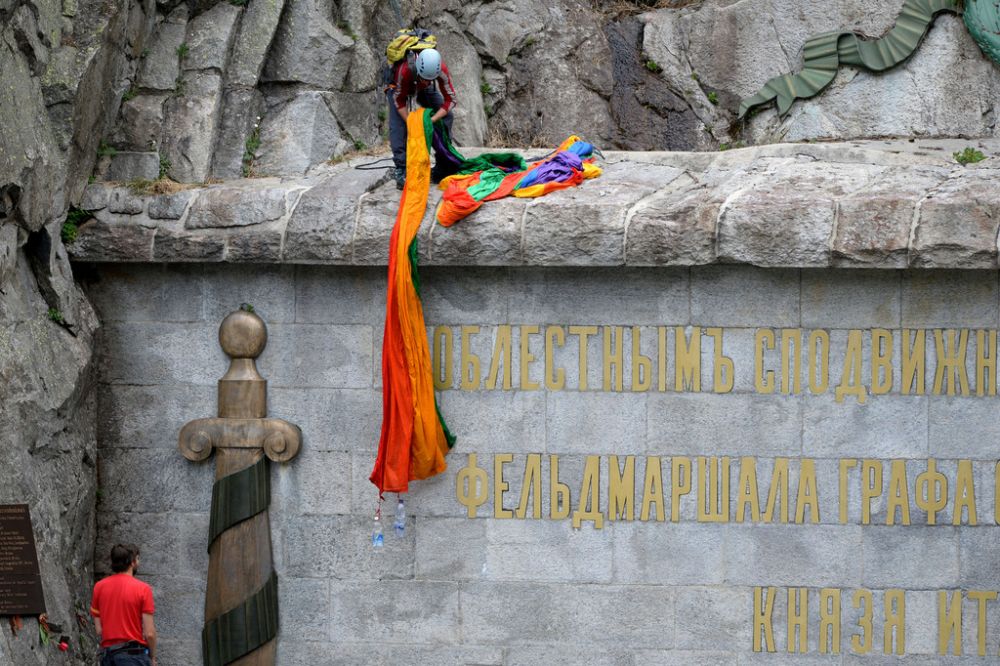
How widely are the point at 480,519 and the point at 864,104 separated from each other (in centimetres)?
450

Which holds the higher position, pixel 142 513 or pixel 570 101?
pixel 570 101

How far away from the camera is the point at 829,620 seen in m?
8.85

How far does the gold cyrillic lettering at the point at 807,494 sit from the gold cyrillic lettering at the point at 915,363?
2.47 ft

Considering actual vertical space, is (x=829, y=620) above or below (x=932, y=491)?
below

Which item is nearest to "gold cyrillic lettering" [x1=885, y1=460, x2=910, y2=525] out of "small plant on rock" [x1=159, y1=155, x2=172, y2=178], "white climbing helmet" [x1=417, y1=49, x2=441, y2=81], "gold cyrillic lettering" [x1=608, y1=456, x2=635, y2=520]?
"gold cyrillic lettering" [x1=608, y1=456, x2=635, y2=520]

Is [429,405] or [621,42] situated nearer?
[429,405]

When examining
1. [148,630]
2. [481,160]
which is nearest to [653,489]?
[481,160]

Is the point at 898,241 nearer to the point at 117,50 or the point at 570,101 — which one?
the point at 570,101

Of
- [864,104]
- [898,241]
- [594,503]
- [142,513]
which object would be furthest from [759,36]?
[142,513]

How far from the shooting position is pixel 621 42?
11539mm

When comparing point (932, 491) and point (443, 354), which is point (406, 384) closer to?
point (443, 354)

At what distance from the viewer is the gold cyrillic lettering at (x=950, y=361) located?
877cm

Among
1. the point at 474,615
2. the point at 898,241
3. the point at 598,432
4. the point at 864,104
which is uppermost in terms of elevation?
the point at 864,104

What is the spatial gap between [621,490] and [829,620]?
1514mm
